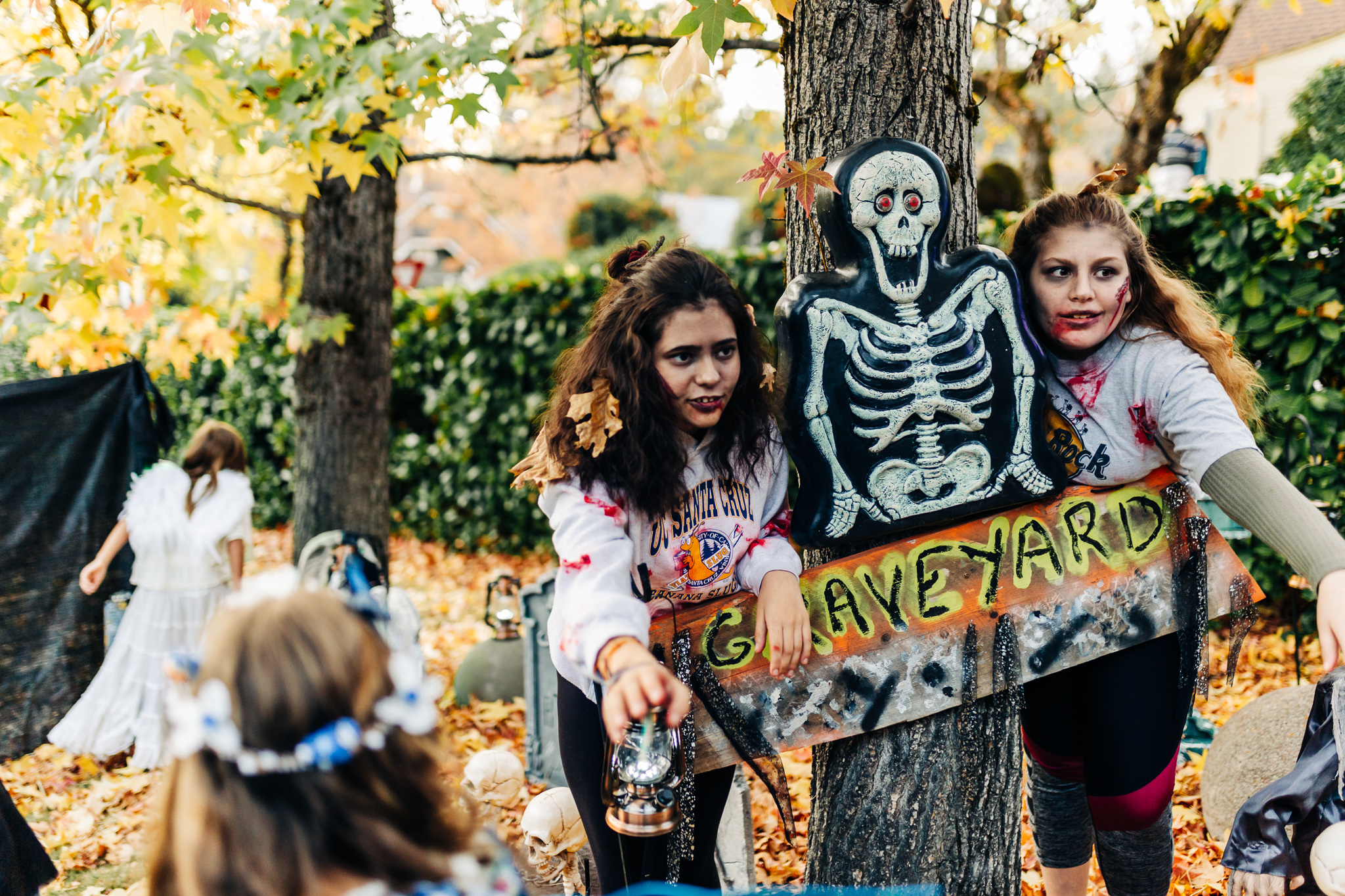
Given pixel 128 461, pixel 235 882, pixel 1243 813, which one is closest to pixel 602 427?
pixel 235 882

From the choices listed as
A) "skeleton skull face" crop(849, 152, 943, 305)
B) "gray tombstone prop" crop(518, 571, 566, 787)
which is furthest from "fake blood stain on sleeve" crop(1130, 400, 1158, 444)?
"gray tombstone prop" crop(518, 571, 566, 787)

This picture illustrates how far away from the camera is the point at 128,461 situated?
4438 mm

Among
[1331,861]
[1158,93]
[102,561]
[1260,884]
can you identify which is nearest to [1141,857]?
[1260,884]

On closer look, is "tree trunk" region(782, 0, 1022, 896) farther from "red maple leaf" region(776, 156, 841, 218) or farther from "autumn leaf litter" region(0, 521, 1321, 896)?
"autumn leaf litter" region(0, 521, 1321, 896)

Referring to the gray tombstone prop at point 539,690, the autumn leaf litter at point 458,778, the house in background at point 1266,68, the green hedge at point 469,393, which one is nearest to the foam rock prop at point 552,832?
the autumn leaf litter at point 458,778

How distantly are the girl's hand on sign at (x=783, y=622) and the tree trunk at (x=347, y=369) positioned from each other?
334 cm

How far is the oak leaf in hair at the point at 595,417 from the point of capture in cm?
176

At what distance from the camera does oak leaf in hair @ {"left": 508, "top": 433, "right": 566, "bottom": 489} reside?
178 cm

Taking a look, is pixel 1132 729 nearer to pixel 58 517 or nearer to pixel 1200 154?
pixel 58 517

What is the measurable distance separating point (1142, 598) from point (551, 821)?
1.54 metres

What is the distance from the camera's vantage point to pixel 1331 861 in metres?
1.73

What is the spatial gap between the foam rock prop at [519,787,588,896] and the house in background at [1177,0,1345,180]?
46.7 feet

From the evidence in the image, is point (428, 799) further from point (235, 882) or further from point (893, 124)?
point (893, 124)

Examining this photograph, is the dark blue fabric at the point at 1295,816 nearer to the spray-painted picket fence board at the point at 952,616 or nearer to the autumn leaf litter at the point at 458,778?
the spray-painted picket fence board at the point at 952,616
